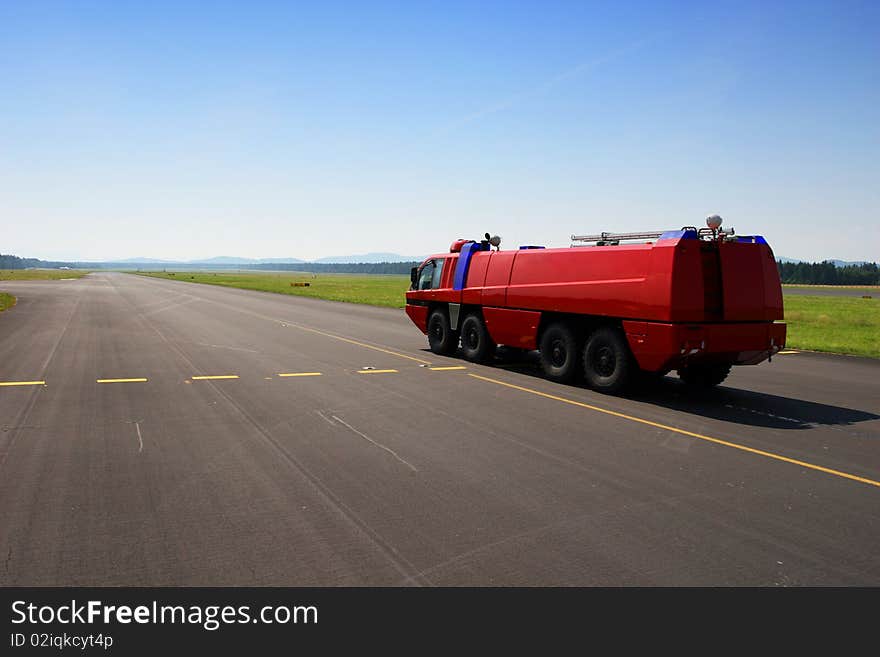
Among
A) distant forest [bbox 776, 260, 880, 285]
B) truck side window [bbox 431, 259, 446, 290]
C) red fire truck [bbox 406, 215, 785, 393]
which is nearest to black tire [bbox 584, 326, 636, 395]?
red fire truck [bbox 406, 215, 785, 393]

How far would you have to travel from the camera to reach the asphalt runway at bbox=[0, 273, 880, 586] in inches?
167

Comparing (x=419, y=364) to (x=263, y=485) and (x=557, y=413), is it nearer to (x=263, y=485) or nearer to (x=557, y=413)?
(x=557, y=413)

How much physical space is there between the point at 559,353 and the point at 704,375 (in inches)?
107

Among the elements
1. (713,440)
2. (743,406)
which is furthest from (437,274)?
(713,440)

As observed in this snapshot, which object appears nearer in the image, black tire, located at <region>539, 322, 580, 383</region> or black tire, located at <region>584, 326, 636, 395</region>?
black tire, located at <region>584, 326, 636, 395</region>

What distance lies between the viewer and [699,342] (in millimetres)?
9758

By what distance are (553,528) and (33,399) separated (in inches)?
341

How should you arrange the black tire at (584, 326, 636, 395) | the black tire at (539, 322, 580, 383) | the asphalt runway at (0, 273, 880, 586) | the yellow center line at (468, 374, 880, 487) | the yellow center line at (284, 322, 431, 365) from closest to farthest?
the asphalt runway at (0, 273, 880, 586) → the yellow center line at (468, 374, 880, 487) → the black tire at (584, 326, 636, 395) → the black tire at (539, 322, 580, 383) → the yellow center line at (284, 322, 431, 365)

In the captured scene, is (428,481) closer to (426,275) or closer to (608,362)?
(608,362)

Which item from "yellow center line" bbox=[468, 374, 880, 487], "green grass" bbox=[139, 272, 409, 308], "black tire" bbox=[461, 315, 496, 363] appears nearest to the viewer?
"yellow center line" bbox=[468, 374, 880, 487]

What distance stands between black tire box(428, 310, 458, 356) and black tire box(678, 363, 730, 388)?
18.2 ft

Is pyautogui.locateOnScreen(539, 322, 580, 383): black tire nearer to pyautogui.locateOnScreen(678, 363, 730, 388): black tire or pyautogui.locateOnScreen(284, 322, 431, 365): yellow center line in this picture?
pyautogui.locateOnScreen(678, 363, 730, 388): black tire

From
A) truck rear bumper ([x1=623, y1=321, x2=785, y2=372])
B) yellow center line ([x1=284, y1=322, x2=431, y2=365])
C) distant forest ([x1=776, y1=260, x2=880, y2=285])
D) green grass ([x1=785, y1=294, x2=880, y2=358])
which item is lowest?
yellow center line ([x1=284, y1=322, x2=431, y2=365])
